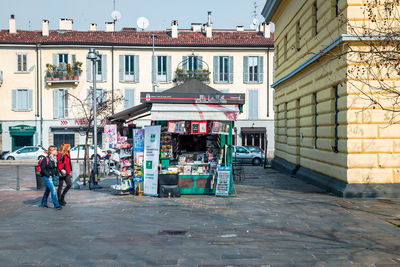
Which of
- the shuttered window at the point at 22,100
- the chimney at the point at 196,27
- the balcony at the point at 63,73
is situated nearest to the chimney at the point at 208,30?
the chimney at the point at 196,27

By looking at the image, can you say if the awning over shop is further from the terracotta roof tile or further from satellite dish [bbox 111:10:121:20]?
satellite dish [bbox 111:10:121:20]

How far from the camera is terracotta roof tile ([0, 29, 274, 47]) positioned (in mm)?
38469

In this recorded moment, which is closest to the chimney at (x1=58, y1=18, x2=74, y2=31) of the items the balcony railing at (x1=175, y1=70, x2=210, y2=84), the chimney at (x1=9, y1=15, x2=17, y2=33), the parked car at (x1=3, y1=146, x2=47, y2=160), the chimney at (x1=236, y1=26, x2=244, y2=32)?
the chimney at (x1=9, y1=15, x2=17, y2=33)

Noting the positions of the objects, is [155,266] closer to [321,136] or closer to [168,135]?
[168,135]

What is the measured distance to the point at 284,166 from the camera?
20828mm

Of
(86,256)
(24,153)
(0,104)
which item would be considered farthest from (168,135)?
(0,104)

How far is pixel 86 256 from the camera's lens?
22.2 feet

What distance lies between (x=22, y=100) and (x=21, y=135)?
3.12 m

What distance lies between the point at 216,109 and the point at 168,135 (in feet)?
5.75

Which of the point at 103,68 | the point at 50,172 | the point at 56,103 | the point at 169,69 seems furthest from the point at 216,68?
the point at 50,172

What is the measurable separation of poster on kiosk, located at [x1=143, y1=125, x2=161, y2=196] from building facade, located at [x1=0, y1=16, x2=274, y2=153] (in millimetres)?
25556

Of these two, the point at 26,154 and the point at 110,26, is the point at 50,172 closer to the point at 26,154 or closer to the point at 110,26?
the point at 26,154

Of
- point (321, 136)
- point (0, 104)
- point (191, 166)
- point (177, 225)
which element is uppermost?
point (0, 104)

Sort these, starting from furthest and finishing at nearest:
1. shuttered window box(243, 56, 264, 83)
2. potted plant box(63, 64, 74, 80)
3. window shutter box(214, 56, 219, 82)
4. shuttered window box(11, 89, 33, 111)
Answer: shuttered window box(243, 56, 264, 83) < window shutter box(214, 56, 219, 82) < shuttered window box(11, 89, 33, 111) < potted plant box(63, 64, 74, 80)
